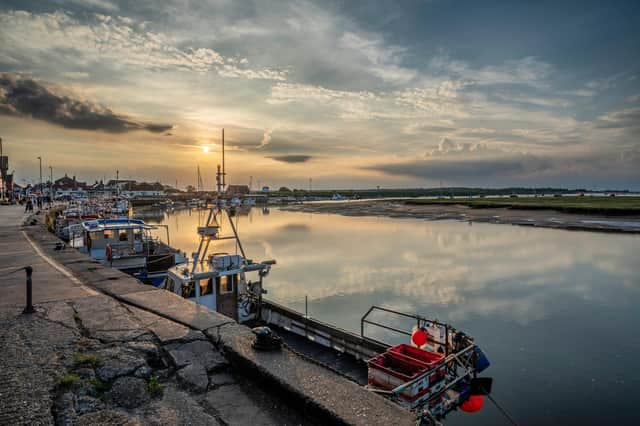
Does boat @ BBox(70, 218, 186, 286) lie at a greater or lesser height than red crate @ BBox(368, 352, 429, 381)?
greater

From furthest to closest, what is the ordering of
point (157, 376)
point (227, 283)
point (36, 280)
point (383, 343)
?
point (227, 283) → point (383, 343) → point (36, 280) → point (157, 376)

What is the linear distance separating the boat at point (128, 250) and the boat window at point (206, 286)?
454 inches

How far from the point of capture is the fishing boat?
9.62 m

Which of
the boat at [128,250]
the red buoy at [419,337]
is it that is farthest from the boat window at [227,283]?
the boat at [128,250]

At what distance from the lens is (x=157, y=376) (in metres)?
4.57

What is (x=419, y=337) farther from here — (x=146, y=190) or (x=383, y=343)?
(x=146, y=190)

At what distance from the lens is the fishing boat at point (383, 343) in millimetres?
9617

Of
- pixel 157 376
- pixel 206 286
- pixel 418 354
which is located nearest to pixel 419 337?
pixel 418 354

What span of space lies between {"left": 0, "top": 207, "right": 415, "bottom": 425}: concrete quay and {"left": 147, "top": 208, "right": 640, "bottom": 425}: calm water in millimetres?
9085

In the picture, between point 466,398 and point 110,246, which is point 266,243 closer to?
point 110,246

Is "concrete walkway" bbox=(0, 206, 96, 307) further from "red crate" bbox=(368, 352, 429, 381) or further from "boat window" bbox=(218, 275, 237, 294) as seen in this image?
"red crate" bbox=(368, 352, 429, 381)

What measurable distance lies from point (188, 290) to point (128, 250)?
50.1 feet

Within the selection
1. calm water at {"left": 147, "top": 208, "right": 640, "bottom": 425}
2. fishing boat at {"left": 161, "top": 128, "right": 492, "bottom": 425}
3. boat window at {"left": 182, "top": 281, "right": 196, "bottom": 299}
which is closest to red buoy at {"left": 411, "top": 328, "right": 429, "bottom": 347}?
fishing boat at {"left": 161, "top": 128, "right": 492, "bottom": 425}

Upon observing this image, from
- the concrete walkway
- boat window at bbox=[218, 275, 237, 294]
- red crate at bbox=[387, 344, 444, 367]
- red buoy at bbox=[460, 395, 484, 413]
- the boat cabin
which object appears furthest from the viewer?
boat window at bbox=[218, 275, 237, 294]
